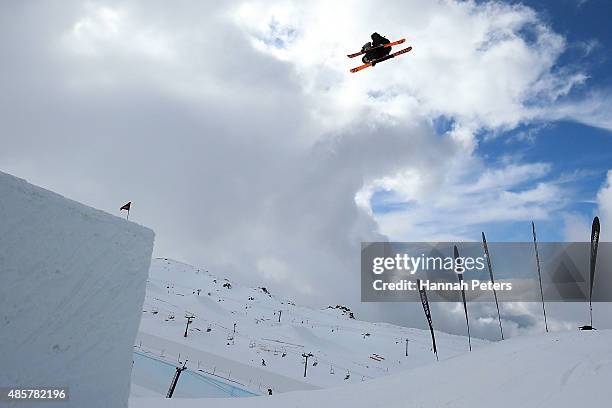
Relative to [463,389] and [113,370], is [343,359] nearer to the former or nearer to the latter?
[463,389]

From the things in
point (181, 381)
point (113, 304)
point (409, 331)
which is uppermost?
point (409, 331)

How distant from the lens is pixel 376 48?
61.7ft

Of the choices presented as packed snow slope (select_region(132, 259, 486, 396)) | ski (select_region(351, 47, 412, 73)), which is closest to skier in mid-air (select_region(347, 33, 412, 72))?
ski (select_region(351, 47, 412, 73))

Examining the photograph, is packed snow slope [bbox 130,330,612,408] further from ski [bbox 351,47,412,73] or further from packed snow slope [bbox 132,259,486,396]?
packed snow slope [bbox 132,259,486,396]

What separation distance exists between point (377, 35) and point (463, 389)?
15.3 metres

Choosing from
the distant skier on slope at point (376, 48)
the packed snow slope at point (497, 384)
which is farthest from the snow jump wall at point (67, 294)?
the distant skier on slope at point (376, 48)

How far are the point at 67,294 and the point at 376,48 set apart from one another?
1721cm

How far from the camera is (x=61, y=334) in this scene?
5.55 m

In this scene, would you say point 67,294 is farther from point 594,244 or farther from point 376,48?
point 594,244

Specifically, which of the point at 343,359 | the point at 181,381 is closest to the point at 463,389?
the point at 181,381

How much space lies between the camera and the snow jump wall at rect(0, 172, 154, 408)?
506 cm

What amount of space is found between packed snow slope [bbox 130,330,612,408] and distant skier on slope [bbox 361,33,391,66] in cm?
1380

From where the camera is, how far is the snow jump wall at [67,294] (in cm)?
506

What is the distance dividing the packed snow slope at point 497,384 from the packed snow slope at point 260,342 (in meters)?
25.9
